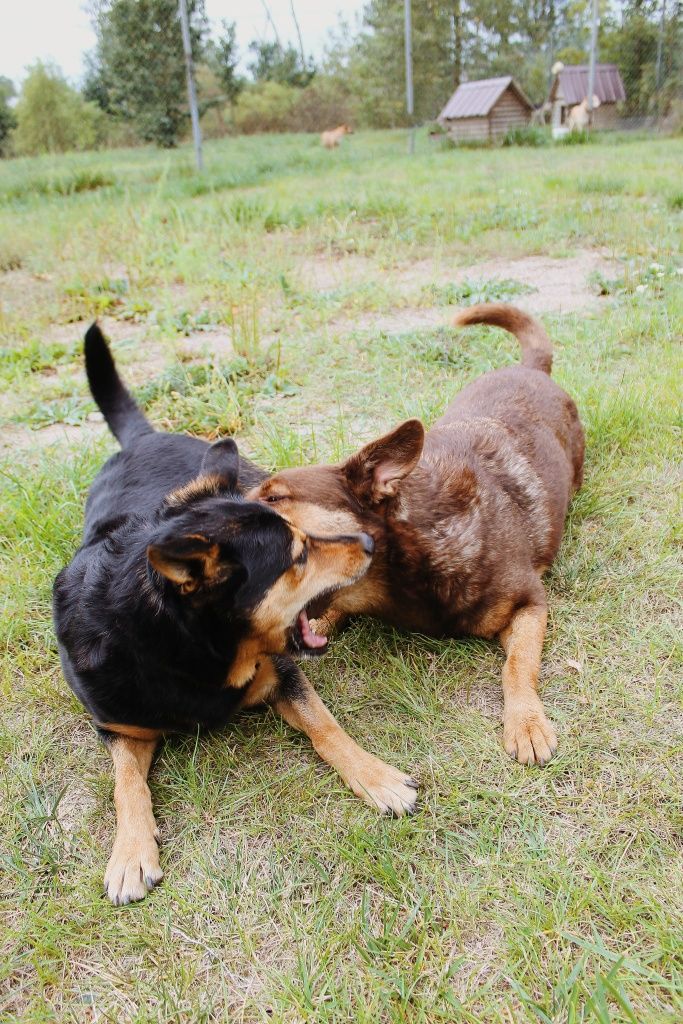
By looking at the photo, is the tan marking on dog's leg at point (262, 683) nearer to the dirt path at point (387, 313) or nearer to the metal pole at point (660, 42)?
→ the dirt path at point (387, 313)

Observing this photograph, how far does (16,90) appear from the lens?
14508 mm

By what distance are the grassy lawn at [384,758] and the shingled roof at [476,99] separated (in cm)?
1370

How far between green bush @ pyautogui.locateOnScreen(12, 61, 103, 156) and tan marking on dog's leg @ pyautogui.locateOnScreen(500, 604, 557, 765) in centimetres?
1474

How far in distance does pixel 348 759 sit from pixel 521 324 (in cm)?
276

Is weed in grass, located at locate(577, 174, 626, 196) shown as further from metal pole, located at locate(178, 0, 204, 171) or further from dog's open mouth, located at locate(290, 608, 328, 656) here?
dog's open mouth, located at locate(290, 608, 328, 656)

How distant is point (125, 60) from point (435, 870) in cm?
1458

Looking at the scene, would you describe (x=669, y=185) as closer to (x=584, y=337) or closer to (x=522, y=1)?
(x=584, y=337)

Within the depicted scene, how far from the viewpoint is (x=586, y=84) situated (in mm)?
18656

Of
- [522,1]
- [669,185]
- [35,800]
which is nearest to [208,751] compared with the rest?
[35,800]

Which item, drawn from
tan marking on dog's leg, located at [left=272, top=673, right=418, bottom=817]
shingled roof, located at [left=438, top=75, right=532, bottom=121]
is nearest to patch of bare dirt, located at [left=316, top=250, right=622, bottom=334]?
tan marking on dog's leg, located at [left=272, top=673, right=418, bottom=817]

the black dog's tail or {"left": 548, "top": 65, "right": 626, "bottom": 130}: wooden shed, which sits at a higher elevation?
{"left": 548, "top": 65, "right": 626, "bottom": 130}: wooden shed

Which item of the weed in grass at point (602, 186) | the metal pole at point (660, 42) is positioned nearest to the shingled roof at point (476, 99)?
the metal pole at point (660, 42)

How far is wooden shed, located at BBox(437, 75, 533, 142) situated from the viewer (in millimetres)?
16828

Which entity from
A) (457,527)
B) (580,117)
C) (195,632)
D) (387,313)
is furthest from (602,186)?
(580,117)
